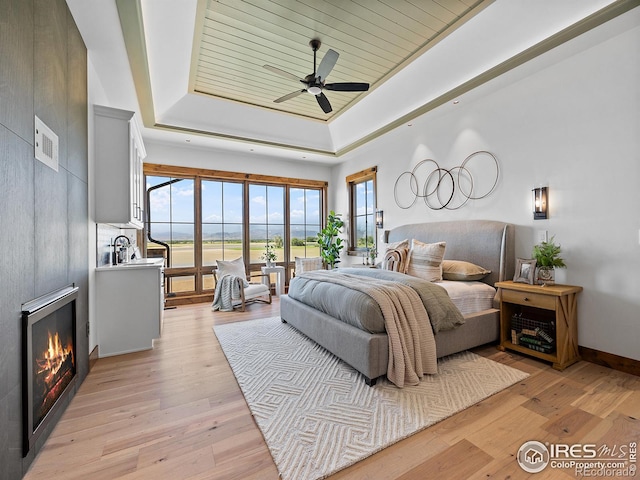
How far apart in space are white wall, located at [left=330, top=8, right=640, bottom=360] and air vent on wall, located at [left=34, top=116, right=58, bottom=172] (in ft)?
13.2

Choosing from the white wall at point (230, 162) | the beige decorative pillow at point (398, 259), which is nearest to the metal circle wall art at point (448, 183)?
the beige decorative pillow at point (398, 259)

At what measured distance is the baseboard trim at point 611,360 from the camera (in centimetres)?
249

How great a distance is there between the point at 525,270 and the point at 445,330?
1083 mm

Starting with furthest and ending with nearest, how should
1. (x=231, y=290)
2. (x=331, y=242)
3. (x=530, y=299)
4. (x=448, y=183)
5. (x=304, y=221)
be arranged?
(x=304, y=221) < (x=331, y=242) < (x=231, y=290) < (x=448, y=183) < (x=530, y=299)

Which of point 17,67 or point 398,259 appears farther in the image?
point 398,259

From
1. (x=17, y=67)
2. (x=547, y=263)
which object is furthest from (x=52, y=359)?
(x=547, y=263)

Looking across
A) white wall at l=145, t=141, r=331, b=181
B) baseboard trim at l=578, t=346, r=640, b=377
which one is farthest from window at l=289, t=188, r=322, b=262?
baseboard trim at l=578, t=346, r=640, b=377

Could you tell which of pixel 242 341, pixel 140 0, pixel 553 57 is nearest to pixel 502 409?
pixel 242 341

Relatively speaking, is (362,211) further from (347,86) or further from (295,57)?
(295,57)

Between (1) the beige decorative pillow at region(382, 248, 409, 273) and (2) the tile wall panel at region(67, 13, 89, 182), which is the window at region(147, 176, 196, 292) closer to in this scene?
(2) the tile wall panel at region(67, 13, 89, 182)

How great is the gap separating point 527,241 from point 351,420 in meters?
2.72

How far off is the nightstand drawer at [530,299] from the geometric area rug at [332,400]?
0.63 meters

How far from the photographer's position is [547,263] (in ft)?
9.21

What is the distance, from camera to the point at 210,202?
18.8 feet
